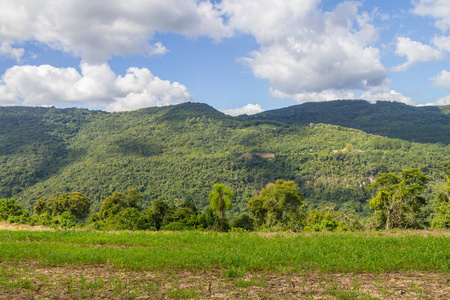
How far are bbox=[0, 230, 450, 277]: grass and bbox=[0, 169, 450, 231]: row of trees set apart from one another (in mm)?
7571

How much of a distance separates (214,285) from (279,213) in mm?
25622

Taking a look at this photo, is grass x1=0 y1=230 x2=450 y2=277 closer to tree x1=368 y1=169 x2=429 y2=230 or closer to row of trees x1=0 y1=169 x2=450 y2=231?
row of trees x1=0 y1=169 x2=450 y2=231

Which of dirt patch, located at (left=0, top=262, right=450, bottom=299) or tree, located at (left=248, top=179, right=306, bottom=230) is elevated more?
dirt patch, located at (left=0, top=262, right=450, bottom=299)

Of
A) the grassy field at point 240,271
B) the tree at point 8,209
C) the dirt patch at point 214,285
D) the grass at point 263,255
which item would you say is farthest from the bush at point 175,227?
the tree at point 8,209

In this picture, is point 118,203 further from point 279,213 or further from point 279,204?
point 279,204

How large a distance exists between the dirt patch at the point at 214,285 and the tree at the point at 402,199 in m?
20.3

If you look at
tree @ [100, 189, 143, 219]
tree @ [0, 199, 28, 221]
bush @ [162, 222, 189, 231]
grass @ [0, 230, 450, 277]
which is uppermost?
grass @ [0, 230, 450, 277]

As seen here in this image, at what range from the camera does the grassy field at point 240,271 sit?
216 inches

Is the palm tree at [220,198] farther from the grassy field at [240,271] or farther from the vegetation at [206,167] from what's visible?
the vegetation at [206,167]

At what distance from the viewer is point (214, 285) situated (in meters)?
5.98

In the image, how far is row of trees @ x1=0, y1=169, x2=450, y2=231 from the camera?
18781 millimetres

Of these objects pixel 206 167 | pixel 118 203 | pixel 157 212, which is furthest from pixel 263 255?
pixel 206 167

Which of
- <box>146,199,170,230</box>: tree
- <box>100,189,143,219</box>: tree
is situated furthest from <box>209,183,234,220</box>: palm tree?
<box>100,189,143,219</box>: tree

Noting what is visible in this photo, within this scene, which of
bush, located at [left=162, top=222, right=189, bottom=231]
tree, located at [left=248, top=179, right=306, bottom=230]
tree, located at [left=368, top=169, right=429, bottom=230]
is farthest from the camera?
tree, located at [left=248, top=179, right=306, bottom=230]
